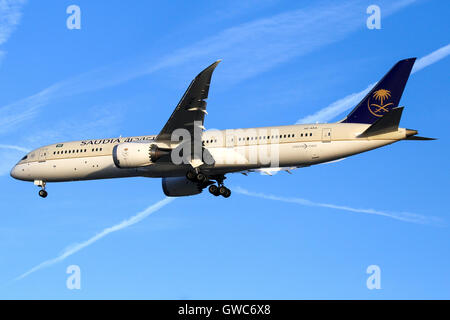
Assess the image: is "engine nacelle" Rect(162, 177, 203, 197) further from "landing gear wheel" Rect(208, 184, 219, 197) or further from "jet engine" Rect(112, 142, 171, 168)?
"jet engine" Rect(112, 142, 171, 168)

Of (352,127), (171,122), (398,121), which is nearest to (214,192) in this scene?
(171,122)

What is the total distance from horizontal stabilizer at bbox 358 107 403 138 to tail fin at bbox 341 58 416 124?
1.74 meters

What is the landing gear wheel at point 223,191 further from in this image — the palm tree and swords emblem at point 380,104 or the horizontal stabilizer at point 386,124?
the palm tree and swords emblem at point 380,104

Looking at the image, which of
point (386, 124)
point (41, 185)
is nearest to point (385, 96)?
point (386, 124)

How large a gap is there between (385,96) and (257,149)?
7240 millimetres

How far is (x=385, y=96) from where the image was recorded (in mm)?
34719

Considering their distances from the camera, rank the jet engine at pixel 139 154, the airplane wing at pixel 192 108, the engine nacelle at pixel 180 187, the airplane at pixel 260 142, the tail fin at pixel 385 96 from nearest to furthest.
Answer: the airplane wing at pixel 192 108, the airplane at pixel 260 142, the jet engine at pixel 139 154, the tail fin at pixel 385 96, the engine nacelle at pixel 180 187

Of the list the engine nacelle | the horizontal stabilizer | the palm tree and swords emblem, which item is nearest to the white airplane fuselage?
the horizontal stabilizer

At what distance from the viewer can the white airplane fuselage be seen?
33.4 metres

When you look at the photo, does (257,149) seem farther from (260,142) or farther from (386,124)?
(386,124)

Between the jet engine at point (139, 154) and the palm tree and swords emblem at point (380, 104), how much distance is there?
10781mm

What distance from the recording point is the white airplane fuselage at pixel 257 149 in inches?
1316

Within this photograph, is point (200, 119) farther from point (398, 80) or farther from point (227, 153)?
point (398, 80)

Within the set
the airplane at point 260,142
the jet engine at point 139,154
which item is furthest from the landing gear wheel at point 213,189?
the jet engine at point 139,154
